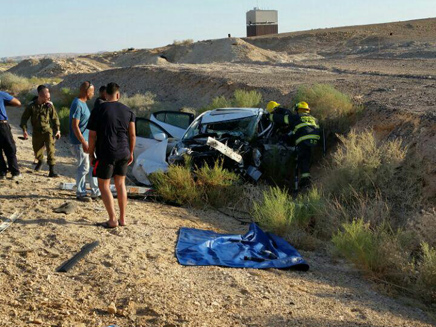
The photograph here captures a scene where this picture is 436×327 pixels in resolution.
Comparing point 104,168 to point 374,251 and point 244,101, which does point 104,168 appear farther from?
point 244,101

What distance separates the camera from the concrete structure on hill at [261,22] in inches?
3191

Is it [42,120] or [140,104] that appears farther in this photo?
[140,104]

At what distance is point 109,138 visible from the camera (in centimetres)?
692

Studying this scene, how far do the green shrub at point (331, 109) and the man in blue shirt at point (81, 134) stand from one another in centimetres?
576

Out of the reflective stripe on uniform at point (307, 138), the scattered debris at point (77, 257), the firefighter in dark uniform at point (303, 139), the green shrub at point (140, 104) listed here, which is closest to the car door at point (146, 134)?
the firefighter in dark uniform at point (303, 139)

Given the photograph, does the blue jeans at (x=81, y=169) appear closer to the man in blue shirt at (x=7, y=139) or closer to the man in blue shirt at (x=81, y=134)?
the man in blue shirt at (x=81, y=134)

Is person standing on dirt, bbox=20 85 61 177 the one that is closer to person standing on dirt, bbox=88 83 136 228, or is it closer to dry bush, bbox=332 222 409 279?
person standing on dirt, bbox=88 83 136 228

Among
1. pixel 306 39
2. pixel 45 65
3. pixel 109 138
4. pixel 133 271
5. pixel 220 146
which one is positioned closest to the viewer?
pixel 133 271

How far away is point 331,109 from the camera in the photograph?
12602 millimetres

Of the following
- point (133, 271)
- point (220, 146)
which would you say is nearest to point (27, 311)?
point (133, 271)

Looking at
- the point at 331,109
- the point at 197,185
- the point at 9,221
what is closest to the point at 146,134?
the point at 197,185

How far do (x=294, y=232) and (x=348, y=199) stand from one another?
164 centimetres

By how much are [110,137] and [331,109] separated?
696cm

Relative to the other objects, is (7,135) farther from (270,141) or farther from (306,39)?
(306,39)
